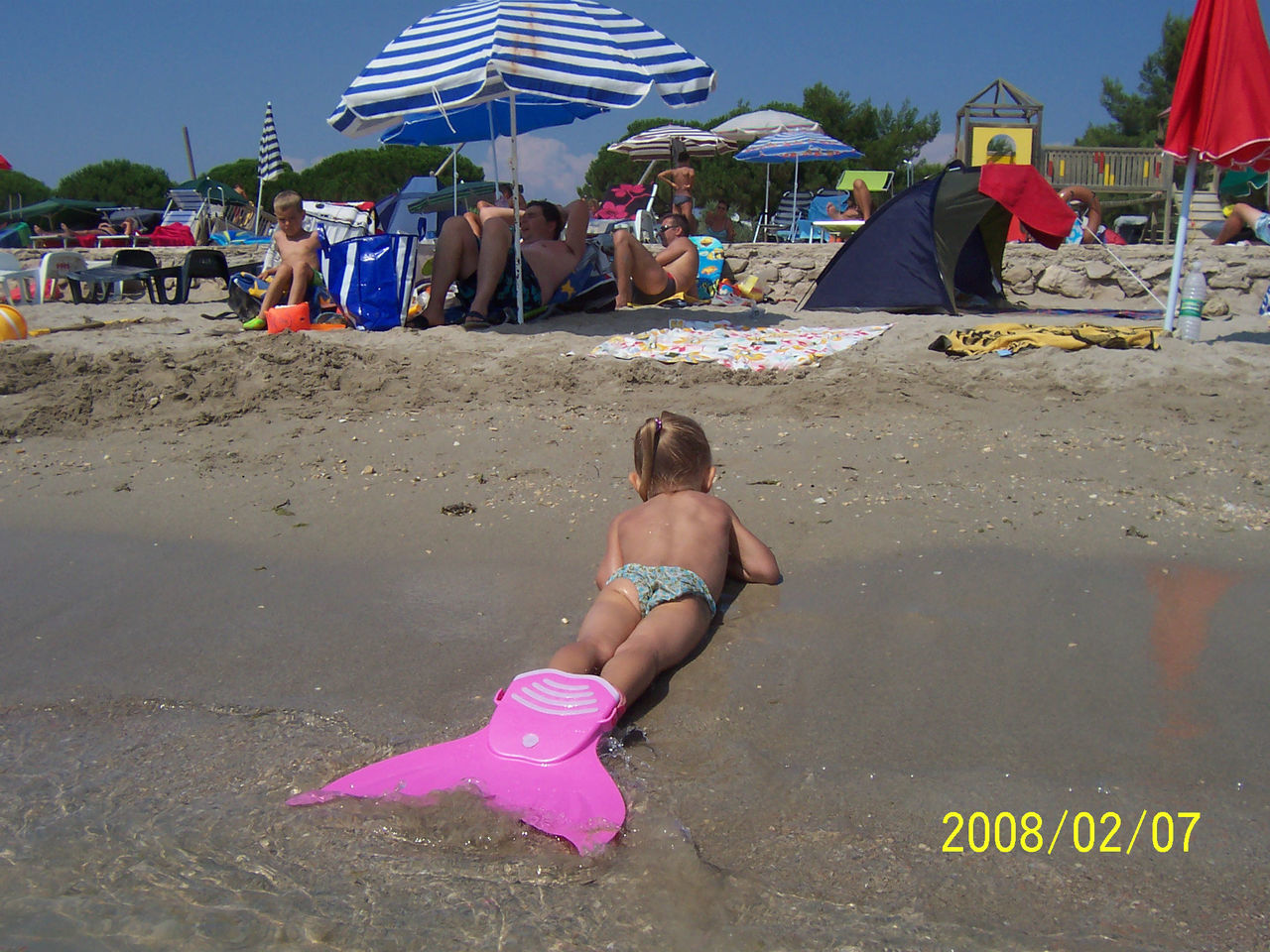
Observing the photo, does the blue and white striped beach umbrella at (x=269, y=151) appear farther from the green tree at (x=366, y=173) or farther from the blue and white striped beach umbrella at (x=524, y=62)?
the green tree at (x=366, y=173)

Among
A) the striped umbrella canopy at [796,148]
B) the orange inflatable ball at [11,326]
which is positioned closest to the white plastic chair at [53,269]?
the orange inflatable ball at [11,326]

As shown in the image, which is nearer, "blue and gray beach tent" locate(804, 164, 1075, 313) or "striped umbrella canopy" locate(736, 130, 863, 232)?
"blue and gray beach tent" locate(804, 164, 1075, 313)

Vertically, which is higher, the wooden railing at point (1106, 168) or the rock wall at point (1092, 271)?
the wooden railing at point (1106, 168)

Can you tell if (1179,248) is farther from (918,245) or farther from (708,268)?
(708,268)

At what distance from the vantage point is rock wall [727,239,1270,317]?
30.3 feet

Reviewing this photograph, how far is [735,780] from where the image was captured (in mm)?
2141

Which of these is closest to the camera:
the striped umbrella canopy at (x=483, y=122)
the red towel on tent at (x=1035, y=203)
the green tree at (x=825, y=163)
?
the red towel on tent at (x=1035, y=203)

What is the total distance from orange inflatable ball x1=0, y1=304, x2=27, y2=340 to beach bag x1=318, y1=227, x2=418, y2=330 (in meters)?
2.52

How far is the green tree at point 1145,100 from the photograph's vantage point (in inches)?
1109

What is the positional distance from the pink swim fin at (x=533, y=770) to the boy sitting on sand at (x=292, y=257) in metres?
6.34

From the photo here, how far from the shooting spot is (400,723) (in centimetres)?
244

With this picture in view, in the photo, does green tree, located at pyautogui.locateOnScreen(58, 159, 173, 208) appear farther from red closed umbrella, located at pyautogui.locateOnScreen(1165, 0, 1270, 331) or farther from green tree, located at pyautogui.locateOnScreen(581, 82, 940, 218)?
red closed umbrella, located at pyautogui.locateOnScreen(1165, 0, 1270, 331)

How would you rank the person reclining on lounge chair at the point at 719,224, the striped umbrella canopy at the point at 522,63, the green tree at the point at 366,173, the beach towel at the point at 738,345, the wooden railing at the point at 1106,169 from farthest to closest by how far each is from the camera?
the green tree at the point at 366,173, the wooden railing at the point at 1106,169, the person reclining on lounge chair at the point at 719,224, the striped umbrella canopy at the point at 522,63, the beach towel at the point at 738,345

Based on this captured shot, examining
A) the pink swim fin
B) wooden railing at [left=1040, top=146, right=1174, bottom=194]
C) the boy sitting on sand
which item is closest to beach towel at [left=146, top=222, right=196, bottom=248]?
the boy sitting on sand
